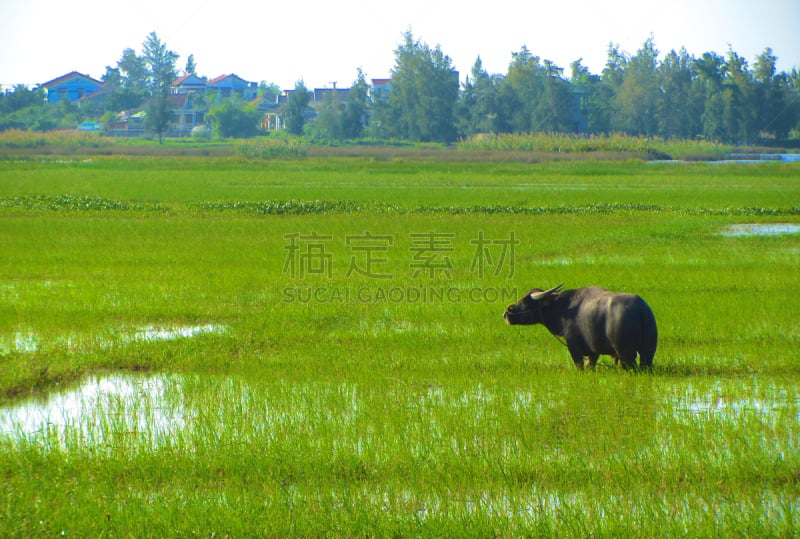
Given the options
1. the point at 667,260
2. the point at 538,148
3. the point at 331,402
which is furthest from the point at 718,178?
the point at 331,402

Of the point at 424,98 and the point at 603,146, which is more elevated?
the point at 424,98

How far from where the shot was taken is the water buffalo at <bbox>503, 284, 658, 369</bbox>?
5.72m

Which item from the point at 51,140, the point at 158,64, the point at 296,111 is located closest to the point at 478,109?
the point at 296,111

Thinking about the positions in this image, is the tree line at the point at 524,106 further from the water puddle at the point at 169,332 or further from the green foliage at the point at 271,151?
the water puddle at the point at 169,332

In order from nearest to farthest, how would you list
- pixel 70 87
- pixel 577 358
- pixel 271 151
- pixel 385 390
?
1. pixel 385 390
2. pixel 577 358
3. pixel 271 151
4. pixel 70 87

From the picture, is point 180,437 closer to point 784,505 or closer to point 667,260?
point 784,505

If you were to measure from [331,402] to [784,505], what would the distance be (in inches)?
114

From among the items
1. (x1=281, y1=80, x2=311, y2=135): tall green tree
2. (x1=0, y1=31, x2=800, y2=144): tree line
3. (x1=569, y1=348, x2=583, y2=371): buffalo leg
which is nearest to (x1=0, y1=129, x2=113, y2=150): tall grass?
(x1=0, y1=31, x2=800, y2=144): tree line

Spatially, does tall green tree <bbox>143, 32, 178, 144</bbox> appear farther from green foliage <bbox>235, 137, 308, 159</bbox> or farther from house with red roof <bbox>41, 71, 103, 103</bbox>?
green foliage <bbox>235, 137, 308, 159</bbox>

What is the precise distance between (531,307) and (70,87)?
77.3 metres

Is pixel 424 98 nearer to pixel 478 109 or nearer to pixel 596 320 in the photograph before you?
pixel 478 109

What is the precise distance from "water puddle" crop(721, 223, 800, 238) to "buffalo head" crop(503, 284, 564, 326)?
32.4 ft

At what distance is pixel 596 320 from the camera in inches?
233

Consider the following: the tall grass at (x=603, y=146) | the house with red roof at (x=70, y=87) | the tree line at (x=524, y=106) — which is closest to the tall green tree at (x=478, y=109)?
the tree line at (x=524, y=106)
